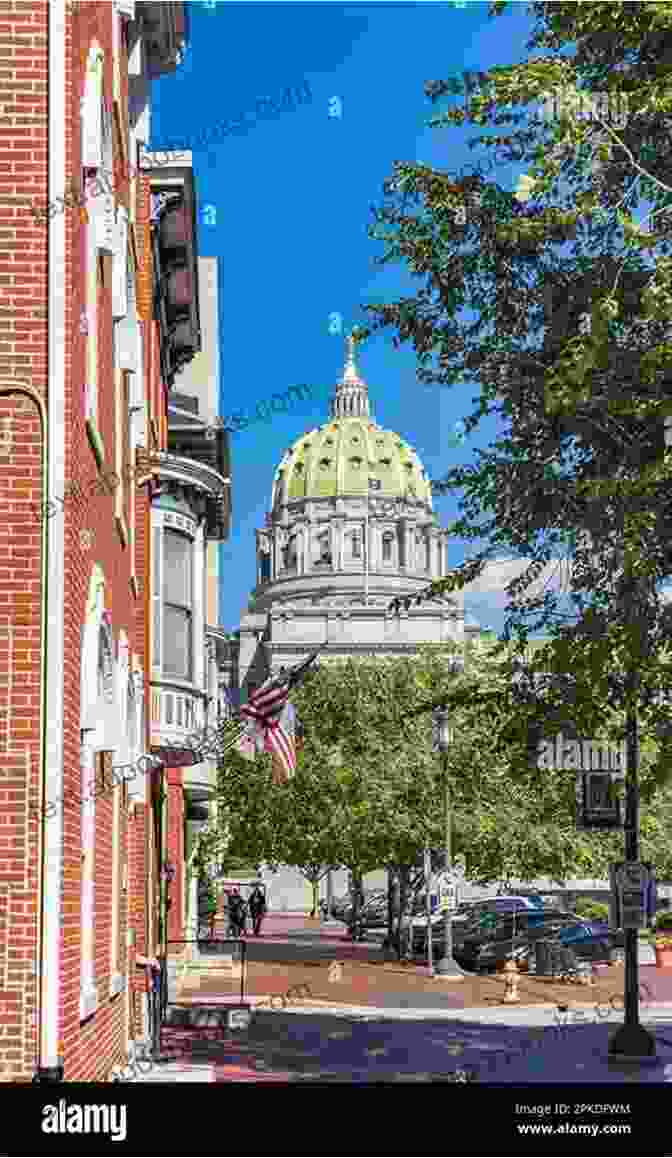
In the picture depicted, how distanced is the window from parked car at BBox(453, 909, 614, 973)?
23678 mm

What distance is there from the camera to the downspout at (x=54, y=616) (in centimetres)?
1176

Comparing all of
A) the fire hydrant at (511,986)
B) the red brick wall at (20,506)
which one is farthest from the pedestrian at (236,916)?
the red brick wall at (20,506)

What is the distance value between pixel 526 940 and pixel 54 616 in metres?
40.9

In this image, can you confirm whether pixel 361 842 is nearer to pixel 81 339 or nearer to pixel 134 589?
pixel 134 589

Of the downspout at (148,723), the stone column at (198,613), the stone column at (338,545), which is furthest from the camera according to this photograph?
the stone column at (338,545)

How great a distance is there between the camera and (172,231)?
25.6 m

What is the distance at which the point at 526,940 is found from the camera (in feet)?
168

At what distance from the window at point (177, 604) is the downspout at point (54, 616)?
14731 millimetres

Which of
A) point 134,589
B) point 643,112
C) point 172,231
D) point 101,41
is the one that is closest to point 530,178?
point 643,112

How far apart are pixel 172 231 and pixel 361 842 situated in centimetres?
3387

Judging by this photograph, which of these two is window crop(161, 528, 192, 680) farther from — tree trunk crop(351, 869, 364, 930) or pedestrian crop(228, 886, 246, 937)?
tree trunk crop(351, 869, 364, 930)

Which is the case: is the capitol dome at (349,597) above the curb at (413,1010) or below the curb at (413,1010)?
above

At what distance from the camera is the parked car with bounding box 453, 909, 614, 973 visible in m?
50.1

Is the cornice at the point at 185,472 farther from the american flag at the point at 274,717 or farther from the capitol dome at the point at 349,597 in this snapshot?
the capitol dome at the point at 349,597
